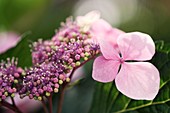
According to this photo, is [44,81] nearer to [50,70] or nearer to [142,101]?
[50,70]

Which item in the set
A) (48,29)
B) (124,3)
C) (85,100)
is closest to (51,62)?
(85,100)

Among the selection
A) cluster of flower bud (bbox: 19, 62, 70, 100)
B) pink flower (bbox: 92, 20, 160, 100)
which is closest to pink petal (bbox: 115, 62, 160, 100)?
pink flower (bbox: 92, 20, 160, 100)

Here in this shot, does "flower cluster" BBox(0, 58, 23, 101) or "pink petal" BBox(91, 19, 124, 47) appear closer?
"flower cluster" BBox(0, 58, 23, 101)

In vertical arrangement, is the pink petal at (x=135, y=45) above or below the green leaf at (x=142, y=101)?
above

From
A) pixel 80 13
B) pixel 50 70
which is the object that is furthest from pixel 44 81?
pixel 80 13

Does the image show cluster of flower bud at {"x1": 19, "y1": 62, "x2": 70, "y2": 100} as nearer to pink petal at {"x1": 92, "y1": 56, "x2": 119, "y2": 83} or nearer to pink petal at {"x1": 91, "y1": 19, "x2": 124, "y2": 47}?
pink petal at {"x1": 92, "y1": 56, "x2": 119, "y2": 83}

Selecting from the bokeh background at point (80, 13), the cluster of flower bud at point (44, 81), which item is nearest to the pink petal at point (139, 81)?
the cluster of flower bud at point (44, 81)

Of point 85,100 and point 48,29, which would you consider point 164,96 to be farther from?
point 48,29

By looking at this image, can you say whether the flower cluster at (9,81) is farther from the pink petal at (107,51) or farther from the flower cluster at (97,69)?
the pink petal at (107,51)
